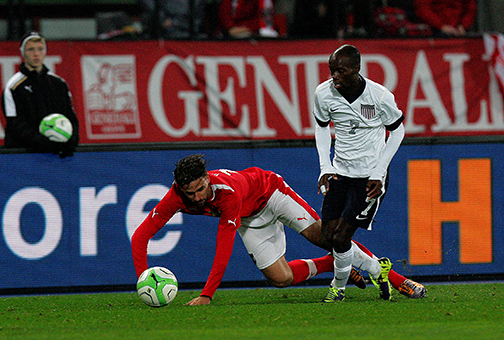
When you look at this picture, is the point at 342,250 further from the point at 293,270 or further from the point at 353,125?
the point at 353,125

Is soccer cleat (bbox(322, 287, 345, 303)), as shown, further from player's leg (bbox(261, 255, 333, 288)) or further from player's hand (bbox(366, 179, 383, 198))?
player's hand (bbox(366, 179, 383, 198))

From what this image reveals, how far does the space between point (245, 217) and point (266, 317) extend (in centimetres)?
140

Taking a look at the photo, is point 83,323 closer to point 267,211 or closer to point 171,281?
point 171,281

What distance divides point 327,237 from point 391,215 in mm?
1623

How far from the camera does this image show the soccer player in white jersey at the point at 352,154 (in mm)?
6156

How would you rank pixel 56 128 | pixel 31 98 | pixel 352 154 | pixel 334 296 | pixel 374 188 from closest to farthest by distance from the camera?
1. pixel 374 188
2. pixel 352 154
3. pixel 334 296
4. pixel 56 128
5. pixel 31 98

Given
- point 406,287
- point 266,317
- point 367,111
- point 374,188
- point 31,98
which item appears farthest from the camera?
point 31,98

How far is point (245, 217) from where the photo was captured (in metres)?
6.70

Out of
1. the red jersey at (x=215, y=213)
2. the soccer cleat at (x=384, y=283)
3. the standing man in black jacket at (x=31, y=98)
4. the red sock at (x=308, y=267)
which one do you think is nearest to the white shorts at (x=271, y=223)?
the red sock at (x=308, y=267)

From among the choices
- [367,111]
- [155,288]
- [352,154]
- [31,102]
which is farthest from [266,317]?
[31,102]

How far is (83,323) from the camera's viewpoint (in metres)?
5.36

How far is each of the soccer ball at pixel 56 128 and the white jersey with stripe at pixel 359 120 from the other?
2.62 m

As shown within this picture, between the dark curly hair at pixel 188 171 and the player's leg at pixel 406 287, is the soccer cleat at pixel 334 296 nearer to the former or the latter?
the player's leg at pixel 406 287

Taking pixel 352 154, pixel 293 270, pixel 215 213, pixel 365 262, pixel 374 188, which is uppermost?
pixel 352 154
